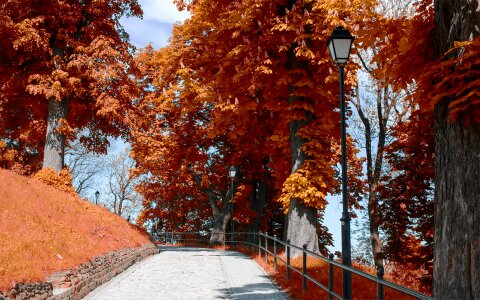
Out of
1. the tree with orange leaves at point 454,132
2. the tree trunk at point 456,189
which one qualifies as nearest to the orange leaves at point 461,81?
the tree with orange leaves at point 454,132

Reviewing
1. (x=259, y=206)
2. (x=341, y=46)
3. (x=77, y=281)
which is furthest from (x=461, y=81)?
(x=259, y=206)

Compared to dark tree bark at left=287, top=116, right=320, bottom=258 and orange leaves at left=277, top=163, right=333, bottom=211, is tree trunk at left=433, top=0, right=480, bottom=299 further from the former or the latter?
dark tree bark at left=287, top=116, right=320, bottom=258

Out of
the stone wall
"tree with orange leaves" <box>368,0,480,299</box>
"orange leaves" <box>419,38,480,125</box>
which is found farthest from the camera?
the stone wall

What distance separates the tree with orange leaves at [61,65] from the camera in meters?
20.2

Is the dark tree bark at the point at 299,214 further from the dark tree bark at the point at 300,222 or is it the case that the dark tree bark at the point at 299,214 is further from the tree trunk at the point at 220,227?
the tree trunk at the point at 220,227

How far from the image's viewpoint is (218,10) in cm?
1823

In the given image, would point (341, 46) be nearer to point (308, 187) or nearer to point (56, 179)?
point (308, 187)

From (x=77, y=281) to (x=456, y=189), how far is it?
25.6ft

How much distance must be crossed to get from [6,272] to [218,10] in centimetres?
1308

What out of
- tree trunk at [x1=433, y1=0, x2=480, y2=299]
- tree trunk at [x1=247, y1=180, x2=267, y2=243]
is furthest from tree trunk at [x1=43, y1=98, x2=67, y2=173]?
tree trunk at [x1=433, y1=0, x2=480, y2=299]

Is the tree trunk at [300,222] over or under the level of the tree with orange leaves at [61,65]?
under

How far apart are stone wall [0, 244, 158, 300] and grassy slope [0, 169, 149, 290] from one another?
183 millimetres

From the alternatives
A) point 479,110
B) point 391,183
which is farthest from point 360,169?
point 479,110

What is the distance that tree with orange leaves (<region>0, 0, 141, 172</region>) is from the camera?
2025 centimetres
